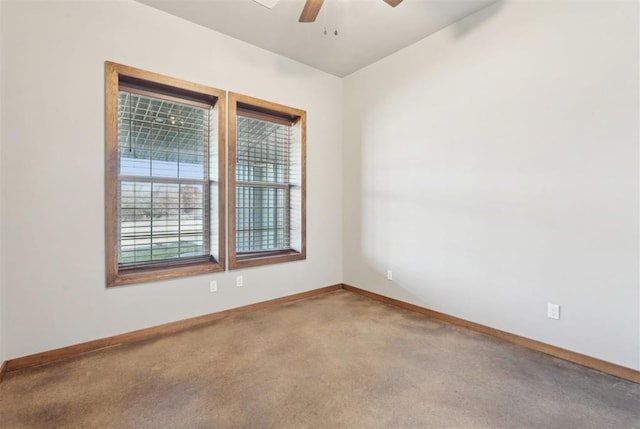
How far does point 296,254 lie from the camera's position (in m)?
3.70

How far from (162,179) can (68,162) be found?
0.73 metres

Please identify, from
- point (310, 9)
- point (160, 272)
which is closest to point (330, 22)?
point (310, 9)

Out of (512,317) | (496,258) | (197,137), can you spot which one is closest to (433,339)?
(512,317)

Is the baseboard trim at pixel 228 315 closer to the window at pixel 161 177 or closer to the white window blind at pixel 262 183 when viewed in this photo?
the window at pixel 161 177

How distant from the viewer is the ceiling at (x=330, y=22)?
2.60m

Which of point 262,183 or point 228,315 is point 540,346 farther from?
point 262,183

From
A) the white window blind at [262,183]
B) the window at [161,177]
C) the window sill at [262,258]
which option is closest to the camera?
the window at [161,177]

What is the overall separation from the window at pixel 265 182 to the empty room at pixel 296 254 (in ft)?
0.12

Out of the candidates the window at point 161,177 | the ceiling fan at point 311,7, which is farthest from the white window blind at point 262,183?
the ceiling fan at point 311,7

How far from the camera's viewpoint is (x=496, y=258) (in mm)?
2611

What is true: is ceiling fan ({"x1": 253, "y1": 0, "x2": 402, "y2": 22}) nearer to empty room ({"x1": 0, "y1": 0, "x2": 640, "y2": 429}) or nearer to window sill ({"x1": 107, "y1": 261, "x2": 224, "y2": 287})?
empty room ({"x1": 0, "y1": 0, "x2": 640, "y2": 429})

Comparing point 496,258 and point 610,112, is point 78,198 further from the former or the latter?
point 610,112

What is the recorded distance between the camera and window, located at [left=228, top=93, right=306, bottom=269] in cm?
323

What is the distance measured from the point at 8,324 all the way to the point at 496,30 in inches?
178
